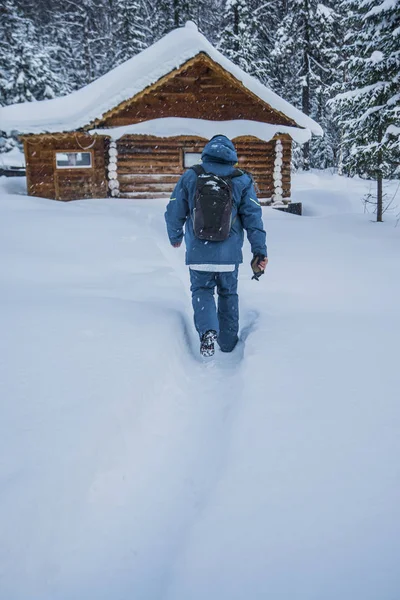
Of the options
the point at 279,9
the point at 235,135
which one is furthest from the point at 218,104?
the point at 279,9

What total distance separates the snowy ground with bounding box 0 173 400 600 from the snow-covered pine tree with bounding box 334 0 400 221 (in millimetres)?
8492

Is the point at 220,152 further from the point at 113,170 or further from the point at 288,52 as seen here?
the point at 288,52

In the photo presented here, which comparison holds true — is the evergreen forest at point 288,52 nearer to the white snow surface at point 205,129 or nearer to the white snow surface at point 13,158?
the white snow surface at point 13,158

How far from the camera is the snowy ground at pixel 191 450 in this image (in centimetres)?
165

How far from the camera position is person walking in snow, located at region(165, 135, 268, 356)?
3723 millimetres

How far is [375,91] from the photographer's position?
11.6 m

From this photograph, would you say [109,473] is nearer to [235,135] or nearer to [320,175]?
[235,135]

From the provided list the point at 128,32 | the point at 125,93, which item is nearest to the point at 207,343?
the point at 125,93

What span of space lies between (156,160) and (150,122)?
53.0 inches

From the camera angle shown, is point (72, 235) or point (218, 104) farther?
point (218, 104)

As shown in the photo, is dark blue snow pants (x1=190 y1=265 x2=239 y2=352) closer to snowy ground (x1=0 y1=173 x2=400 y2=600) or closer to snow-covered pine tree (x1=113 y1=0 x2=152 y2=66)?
snowy ground (x1=0 y1=173 x2=400 y2=600)

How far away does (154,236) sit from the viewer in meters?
8.92

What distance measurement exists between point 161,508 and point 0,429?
91 cm

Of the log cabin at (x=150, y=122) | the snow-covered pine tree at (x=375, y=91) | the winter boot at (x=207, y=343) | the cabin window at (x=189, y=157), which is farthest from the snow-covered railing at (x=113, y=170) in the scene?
the winter boot at (x=207, y=343)
